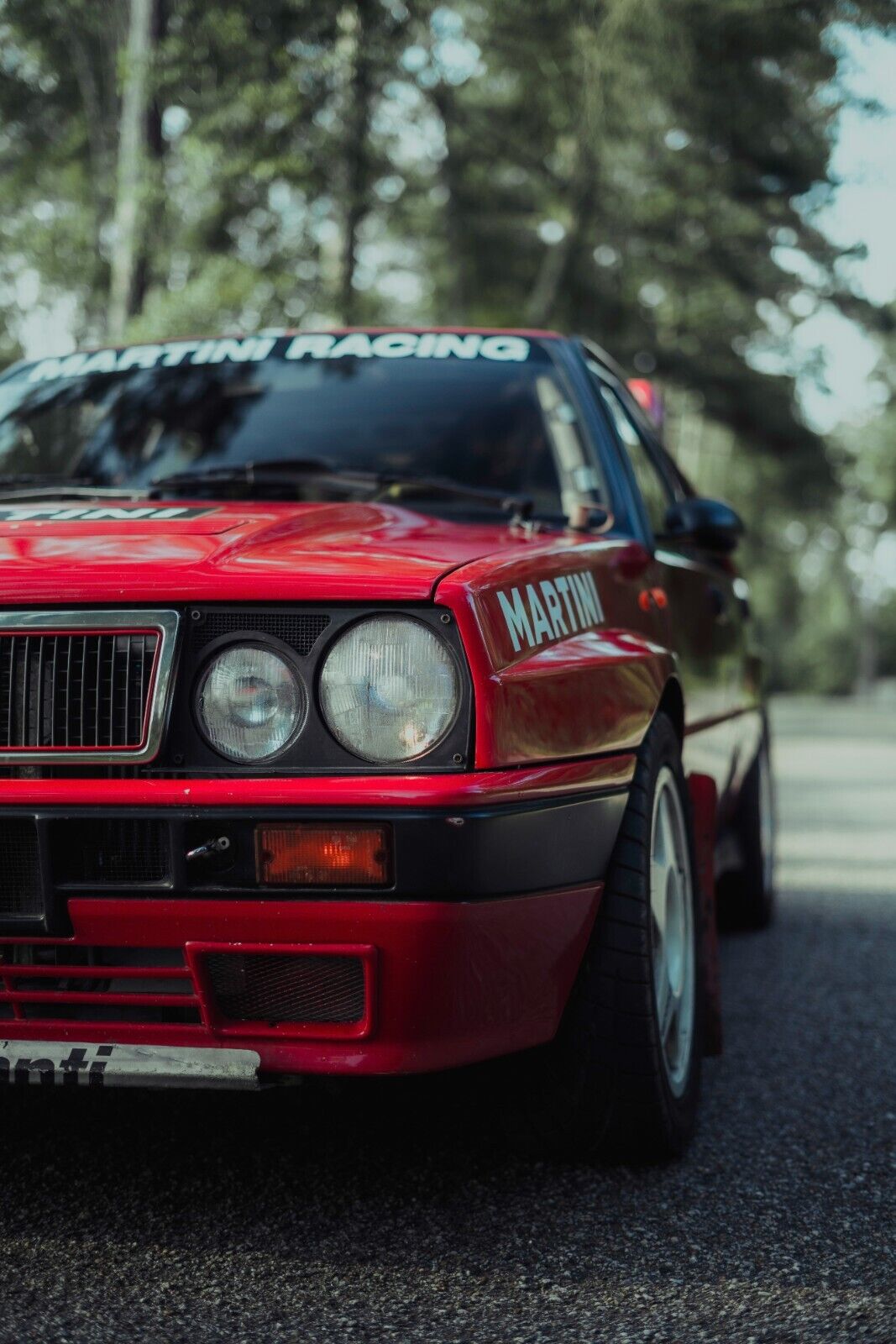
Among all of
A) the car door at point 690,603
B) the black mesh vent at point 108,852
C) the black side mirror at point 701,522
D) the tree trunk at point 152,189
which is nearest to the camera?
the black mesh vent at point 108,852

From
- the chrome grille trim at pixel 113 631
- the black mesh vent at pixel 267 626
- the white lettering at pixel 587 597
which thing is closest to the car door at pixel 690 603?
the white lettering at pixel 587 597

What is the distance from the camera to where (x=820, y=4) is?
15359 mm

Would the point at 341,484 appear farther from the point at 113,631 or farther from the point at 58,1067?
the point at 58,1067

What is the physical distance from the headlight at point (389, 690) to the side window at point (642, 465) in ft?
4.85

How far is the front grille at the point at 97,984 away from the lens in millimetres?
2244

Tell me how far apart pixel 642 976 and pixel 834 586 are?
274 feet

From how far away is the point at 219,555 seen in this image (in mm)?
2373

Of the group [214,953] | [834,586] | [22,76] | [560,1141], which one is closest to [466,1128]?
[560,1141]

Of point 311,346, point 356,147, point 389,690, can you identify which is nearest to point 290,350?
point 311,346

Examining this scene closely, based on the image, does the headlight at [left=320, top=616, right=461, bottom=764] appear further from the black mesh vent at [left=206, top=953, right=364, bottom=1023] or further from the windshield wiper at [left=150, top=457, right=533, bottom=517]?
the windshield wiper at [left=150, top=457, right=533, bottom=517]

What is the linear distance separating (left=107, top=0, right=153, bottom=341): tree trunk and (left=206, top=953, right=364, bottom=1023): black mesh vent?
1002 cm

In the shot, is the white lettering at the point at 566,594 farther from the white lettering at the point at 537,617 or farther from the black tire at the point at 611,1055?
the black tire at the point at 611,1055

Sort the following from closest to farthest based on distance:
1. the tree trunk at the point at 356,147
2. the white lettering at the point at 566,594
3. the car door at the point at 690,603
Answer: the white lettering at the point at 566,594 < the car door at the point at 690,603 < the tree trunk at the point at 356,147

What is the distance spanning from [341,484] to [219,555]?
3.23 ft
